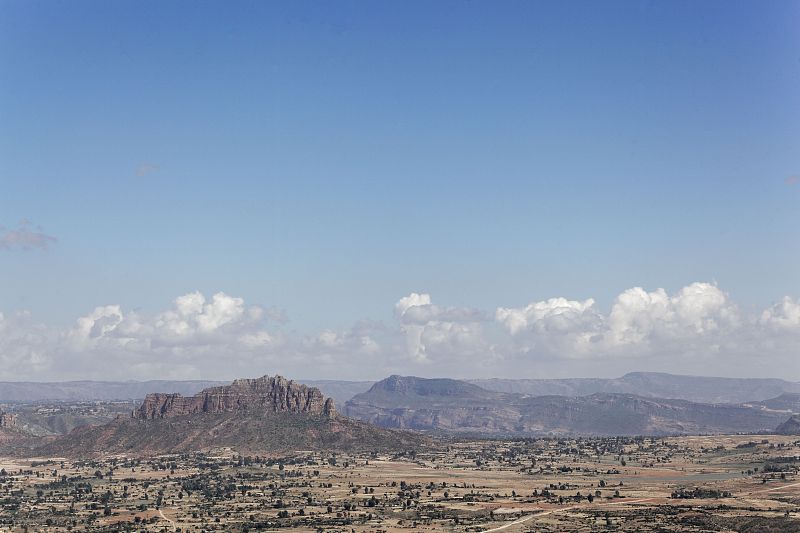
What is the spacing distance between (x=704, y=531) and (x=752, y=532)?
917 centimetres

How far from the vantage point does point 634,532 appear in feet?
656

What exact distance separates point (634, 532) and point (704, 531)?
1410cm

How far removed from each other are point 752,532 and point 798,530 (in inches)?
349

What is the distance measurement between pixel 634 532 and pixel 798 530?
30.9 m

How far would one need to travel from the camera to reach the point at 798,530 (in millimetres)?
191000

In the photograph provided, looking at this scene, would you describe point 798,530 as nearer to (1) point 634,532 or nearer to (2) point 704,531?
(2) point 704,531

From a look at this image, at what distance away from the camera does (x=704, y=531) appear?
656ft

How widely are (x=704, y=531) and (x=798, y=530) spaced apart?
58.8 feet

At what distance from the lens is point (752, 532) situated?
196m

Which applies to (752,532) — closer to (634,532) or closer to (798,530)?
(798,530)

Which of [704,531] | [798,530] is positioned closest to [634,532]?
[704,531]

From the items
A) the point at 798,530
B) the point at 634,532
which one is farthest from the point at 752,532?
the point at 634,532
